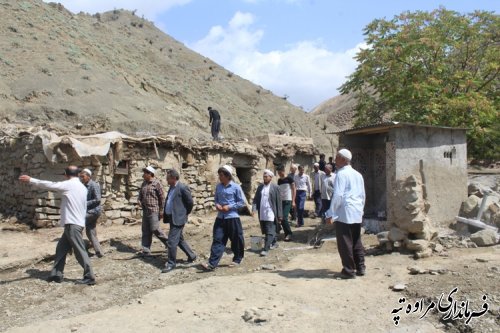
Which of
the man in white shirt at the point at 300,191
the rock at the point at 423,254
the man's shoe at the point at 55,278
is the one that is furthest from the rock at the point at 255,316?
the man in white shirt at the point at 300,191

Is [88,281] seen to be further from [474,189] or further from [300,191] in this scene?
[474,189]

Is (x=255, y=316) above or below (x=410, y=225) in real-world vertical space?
below

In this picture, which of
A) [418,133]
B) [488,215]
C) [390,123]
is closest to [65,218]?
[390,123]

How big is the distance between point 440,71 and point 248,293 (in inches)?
403

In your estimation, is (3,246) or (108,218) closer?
(3,246)

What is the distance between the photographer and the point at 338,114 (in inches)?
1721

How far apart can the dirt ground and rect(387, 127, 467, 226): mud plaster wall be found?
155 centimetres

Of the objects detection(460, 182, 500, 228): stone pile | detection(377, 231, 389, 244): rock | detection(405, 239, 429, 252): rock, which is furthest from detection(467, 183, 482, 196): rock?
detection(405, 239, 429, 252): rock

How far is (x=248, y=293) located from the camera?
5.79 m

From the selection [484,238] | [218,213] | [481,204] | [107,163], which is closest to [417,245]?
[484,238]

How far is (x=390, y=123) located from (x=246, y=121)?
2241 centimetres

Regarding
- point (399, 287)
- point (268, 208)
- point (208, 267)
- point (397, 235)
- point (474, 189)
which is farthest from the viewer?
point (474, 189)

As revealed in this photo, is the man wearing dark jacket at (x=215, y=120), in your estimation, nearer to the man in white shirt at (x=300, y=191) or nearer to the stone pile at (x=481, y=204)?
the man in white shirt at (x=300, y=191)

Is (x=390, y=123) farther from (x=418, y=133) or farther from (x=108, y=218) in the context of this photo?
(x=108, y=218)
